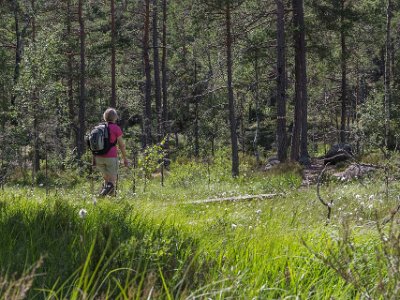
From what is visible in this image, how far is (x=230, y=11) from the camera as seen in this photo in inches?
827

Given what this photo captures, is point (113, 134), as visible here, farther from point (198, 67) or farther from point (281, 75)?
point (198, 67)

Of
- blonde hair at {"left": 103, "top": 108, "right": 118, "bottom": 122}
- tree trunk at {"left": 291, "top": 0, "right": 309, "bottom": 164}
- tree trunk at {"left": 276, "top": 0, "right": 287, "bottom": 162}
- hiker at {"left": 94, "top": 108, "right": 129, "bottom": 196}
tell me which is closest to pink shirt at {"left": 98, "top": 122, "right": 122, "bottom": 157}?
hiker at {"left": 94, "top": 108, "right": 129, "bottom": 196}

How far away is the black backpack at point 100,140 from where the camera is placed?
901 cm

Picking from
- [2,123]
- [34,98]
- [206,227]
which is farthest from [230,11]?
[206,227]

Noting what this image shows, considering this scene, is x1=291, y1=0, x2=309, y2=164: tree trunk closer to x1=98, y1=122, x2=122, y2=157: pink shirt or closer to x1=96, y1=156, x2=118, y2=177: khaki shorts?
x1=98, y1=122, x2=122, y2=157: pink shirt

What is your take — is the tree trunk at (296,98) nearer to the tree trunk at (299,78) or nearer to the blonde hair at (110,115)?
the tree trunk at (299,78)

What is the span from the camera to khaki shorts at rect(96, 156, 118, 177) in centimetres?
922

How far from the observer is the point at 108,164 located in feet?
30.3

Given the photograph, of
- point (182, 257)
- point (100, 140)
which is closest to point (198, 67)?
point (100, 140)

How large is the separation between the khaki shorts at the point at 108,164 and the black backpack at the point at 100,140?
0.13 meters

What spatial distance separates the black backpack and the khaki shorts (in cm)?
13

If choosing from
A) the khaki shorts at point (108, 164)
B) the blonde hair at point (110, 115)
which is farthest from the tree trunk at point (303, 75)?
the khaki shorts at point (108, 164)

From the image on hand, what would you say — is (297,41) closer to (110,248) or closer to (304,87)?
(304,87)

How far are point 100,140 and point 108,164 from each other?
1.54 feet
